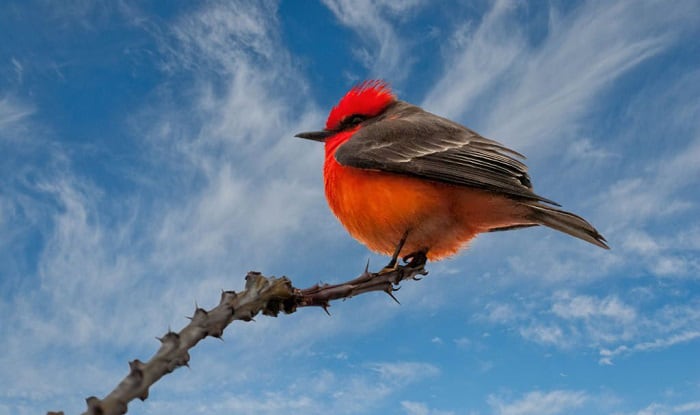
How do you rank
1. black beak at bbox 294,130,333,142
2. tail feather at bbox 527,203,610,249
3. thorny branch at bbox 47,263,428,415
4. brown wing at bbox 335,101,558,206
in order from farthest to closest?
black beak at bbox 294,130,333,142 < brown wing at bbox 335,101,558,206 < tail feather at bbox 527,203,610,249 < thorny branch at bbox 47,263,428,415

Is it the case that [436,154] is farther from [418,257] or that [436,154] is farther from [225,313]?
[225,313]

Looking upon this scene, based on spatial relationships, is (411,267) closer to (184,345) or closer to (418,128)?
(418,128)

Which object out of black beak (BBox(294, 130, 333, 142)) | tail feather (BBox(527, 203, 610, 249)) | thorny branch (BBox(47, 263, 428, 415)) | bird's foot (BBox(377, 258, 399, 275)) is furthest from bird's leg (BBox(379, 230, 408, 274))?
black beak (BBox(294, 130, 333, 142))

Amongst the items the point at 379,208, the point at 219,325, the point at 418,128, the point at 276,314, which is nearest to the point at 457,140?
the point at 418,128

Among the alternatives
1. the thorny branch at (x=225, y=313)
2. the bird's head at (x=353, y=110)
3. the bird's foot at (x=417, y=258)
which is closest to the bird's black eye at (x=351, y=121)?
the bird's head at (x=353, y=110)

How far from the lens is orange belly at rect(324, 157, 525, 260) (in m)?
5.09

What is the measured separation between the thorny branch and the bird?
3.24 feet

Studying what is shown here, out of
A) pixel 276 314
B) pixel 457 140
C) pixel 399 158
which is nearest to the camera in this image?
pixel 276 314

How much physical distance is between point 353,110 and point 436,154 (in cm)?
113

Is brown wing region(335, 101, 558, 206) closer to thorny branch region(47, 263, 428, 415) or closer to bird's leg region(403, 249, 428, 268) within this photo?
bird's leg region(403, 249, 428, 268)

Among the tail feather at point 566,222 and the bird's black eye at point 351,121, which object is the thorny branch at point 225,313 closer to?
the tail feather at point 566,222

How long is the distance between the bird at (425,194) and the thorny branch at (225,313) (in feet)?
3.24

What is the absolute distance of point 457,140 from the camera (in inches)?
235

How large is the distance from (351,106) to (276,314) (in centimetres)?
333
